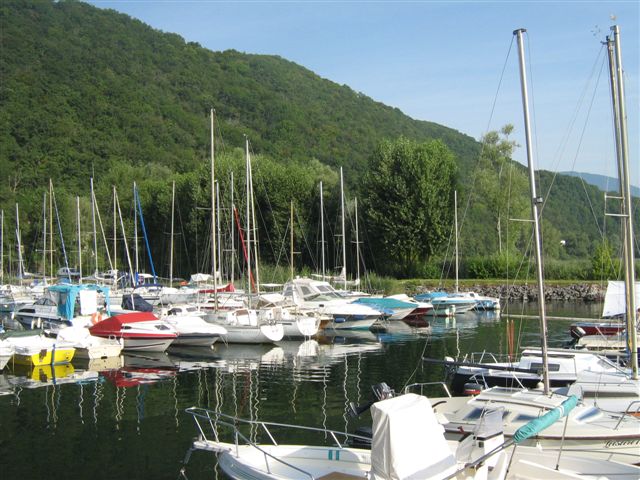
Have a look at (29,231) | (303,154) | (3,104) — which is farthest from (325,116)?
(29,231)

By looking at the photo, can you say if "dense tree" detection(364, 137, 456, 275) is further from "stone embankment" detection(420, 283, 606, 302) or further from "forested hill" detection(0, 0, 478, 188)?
"forested hill" detection(0, 0, 478, 188)

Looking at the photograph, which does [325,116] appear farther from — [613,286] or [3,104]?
[613,286]

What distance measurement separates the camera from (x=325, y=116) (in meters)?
166

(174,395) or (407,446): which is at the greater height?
(407,446)

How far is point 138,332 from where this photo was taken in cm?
3506

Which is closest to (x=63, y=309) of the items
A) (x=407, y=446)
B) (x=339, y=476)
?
(x=339, y=476)

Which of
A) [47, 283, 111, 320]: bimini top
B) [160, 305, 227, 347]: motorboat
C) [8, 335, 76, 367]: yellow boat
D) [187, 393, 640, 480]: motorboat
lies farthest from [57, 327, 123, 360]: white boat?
[187, 393, 640, 480]: motorboat

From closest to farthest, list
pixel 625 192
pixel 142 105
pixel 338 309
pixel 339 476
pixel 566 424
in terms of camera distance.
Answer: pixel 339 476 → pixel 566 424 → pixel 625 192 → pixel 338 309 → pixel 142 105

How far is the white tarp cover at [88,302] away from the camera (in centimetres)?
4019

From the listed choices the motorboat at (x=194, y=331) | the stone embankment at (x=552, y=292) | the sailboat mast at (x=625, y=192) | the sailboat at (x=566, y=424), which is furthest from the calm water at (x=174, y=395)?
the stone embankment at (x=552, y=292)

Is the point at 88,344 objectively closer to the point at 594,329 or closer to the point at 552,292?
the point at 594,329

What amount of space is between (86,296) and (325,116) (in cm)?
13032

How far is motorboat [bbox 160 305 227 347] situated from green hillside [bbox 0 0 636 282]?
19242mm

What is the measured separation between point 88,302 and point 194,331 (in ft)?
25.7
